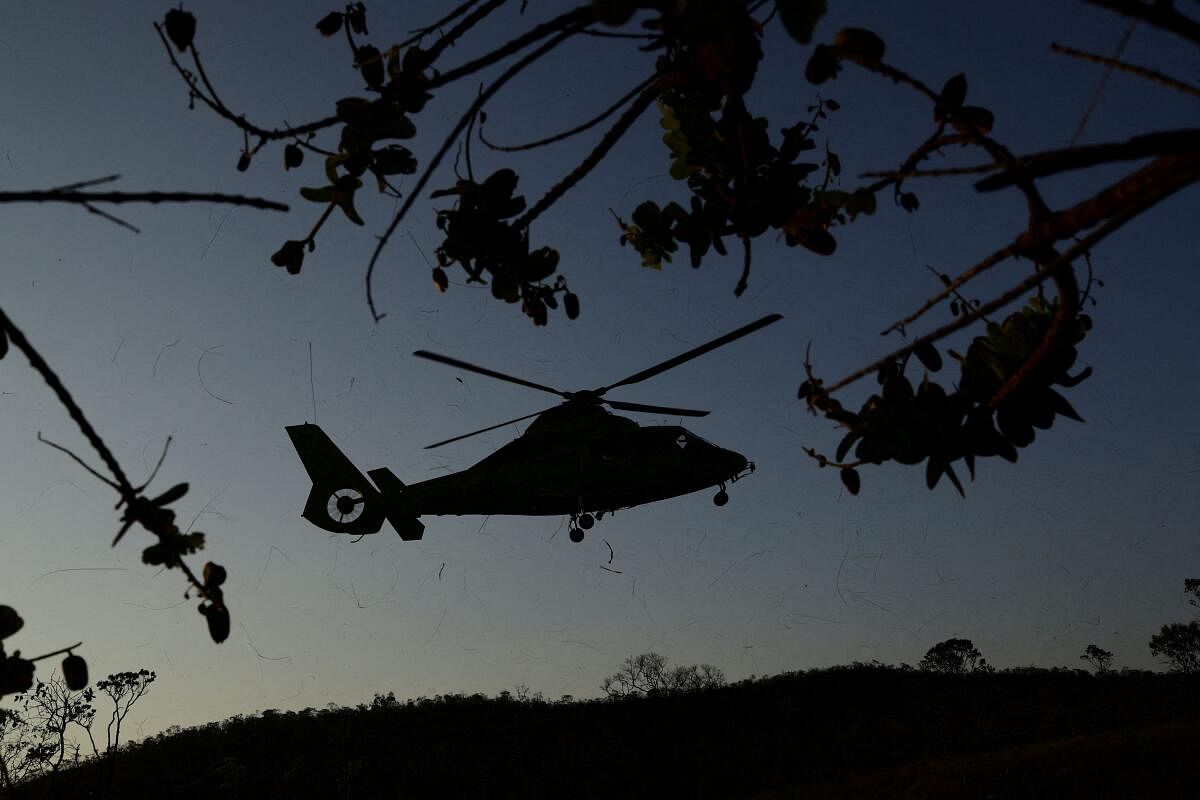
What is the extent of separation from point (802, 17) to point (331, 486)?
15433mm

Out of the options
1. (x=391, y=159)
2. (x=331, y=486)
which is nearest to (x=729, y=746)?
(x=331, y=486)

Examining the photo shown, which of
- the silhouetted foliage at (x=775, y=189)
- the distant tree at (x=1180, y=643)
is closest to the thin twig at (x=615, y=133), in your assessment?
the silhouetted foliage at (x=775, y=189)

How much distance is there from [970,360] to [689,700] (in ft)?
103

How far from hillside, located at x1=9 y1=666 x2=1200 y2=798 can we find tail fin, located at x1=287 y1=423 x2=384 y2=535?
11.5m

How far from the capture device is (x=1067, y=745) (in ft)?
74.1

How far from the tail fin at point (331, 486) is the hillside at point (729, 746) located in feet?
37.7

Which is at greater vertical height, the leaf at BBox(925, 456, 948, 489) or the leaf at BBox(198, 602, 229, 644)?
the leaf at BBox(925, 456, 948, 489)

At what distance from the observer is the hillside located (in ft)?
70.5

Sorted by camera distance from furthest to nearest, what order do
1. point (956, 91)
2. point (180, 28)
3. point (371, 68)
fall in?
point (371, 68) < point (956, 91) < point (180, 28)

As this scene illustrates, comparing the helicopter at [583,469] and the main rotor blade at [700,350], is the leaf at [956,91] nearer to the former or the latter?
the main rotor blade at [700,350]

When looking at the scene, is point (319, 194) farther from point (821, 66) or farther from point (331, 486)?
point (331, 486)

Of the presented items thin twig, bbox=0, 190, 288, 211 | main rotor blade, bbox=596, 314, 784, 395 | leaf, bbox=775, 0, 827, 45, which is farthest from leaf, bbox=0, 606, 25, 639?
main rotor blade, bbox=596, 314, 784, 395

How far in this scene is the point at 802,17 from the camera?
110 centimetres

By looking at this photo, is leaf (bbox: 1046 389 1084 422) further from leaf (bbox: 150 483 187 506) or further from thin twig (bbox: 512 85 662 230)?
leaf (bbox: 150 483 187 506)
